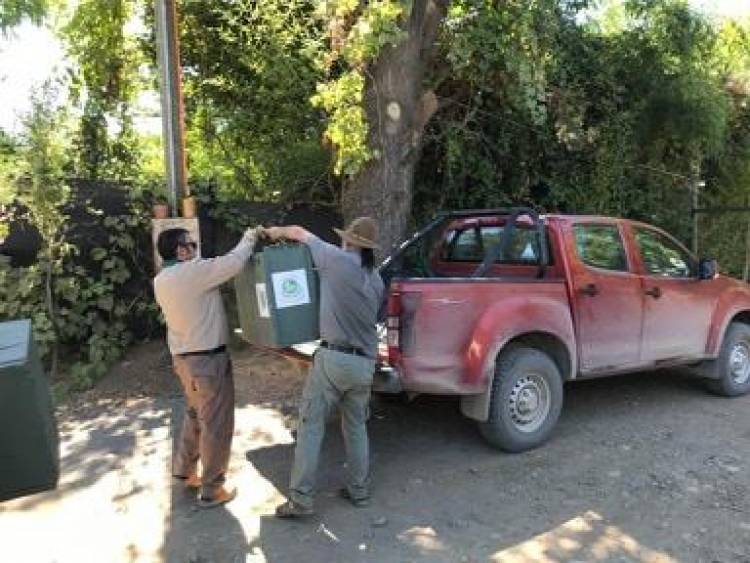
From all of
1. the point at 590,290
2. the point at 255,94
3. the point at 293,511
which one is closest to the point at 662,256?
the point at 590,290

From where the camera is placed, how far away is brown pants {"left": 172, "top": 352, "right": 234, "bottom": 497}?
549cm

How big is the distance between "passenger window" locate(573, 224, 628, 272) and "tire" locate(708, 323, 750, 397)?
161 centimetres

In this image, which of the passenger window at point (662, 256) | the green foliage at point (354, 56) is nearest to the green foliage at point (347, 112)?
the green foliage at point (354, 56)

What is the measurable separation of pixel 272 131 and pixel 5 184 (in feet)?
11.5

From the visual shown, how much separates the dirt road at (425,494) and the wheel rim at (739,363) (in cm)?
36

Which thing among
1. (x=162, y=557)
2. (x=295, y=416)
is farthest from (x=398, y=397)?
(x=162, y=557)

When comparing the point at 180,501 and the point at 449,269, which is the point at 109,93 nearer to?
the point at 449,269

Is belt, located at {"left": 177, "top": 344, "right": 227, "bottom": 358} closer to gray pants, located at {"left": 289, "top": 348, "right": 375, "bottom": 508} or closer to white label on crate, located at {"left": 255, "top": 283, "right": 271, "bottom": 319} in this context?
white label on crate, located at {"left": 255, "top": 283, "right": 271, "bottom": 319}

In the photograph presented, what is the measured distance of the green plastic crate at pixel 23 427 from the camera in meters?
2.91

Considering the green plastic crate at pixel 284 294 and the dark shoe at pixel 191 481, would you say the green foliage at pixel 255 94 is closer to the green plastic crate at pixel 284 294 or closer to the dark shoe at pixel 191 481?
the green plastic crate at pixel 284 294

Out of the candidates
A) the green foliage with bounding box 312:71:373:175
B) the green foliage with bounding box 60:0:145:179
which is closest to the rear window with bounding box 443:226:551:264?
the green foliage with bounding box 312:71:373:175

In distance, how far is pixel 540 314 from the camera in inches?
256

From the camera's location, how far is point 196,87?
1088cm

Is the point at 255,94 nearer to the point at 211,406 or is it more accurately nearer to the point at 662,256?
the point at 662,256
